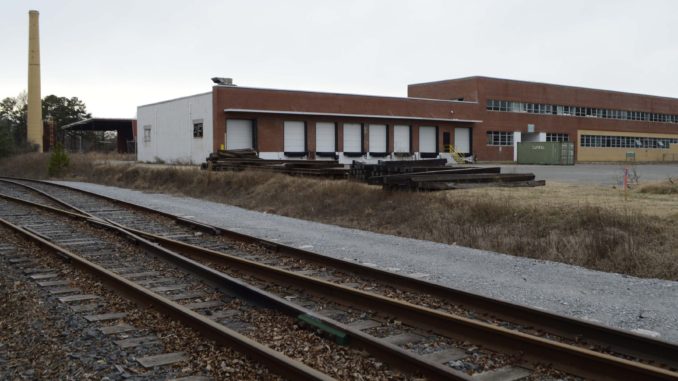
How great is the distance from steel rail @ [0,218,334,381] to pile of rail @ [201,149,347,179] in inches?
616

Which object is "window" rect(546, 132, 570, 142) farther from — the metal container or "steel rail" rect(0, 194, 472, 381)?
"steel rail" rect(0, 194, 472, 381)

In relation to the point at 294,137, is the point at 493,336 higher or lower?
lower

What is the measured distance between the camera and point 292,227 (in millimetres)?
15484

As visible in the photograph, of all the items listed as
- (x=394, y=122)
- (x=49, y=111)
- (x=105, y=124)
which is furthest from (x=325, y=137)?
(x=49, y=111)

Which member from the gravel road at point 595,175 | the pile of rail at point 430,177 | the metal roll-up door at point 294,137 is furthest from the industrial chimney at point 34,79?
the pile of rail at point 430,177

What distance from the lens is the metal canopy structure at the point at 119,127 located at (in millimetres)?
67750

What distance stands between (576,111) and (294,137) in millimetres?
37130

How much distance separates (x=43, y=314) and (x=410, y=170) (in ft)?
51.5

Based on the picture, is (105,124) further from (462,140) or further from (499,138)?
A: (499,138)

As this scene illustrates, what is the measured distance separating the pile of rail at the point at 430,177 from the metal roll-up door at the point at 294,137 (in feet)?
79.2

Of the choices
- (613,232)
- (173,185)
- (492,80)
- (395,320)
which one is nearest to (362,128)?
(492,80)

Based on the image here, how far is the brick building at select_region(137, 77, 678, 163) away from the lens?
4584 cm

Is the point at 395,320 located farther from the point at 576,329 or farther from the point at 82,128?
the point at 82,128

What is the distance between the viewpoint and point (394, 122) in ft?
172
